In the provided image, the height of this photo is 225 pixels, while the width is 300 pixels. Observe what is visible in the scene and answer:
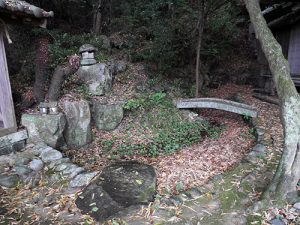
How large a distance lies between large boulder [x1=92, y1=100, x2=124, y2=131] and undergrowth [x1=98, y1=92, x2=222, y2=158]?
28cm

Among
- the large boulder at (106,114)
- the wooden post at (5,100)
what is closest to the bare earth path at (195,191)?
the large boulder at (106,114)

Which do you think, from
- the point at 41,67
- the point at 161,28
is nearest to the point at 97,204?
the point at 41,67

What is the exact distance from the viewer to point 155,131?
629 cm

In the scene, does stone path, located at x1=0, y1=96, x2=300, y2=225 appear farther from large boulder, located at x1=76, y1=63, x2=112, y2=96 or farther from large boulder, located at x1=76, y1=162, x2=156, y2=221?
large boulder, located at x1=76, y1=63, x2=112, y2=96

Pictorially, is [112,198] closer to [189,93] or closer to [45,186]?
[45,186]

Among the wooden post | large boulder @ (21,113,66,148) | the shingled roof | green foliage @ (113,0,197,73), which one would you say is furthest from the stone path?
green foliage @ (113,0,197,73)

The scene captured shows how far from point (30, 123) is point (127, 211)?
309 centimetres

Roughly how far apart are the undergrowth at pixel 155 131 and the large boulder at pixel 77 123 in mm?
457

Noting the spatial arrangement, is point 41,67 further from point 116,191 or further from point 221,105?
point 221,105

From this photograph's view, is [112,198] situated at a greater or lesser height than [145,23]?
lesser

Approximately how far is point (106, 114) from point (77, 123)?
0.83 meters

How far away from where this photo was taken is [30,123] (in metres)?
5.15

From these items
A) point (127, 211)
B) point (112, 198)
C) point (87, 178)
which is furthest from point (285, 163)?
point (87, 178)

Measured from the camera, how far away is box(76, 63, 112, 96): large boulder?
6.67 m
